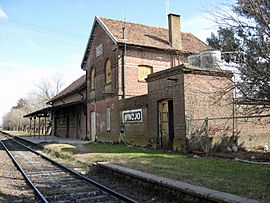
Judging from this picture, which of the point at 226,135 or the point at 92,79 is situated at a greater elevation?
the point at 92,79

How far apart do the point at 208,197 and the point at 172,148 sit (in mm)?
10875

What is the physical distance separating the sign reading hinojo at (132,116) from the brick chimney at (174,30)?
691 centimetres

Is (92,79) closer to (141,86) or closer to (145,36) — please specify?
(145,36)

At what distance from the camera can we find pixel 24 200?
334 inches

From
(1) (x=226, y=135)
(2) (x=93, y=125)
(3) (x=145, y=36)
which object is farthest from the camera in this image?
(2) (x=93, y=125)

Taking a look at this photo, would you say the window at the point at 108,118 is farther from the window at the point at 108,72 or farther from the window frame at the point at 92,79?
the window frame at the point at 92,79

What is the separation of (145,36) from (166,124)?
376 inches

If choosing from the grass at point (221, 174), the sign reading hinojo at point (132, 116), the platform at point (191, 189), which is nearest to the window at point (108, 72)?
→ the sign reading hinojo at point (132, 116)

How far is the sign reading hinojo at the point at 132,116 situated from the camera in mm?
20681

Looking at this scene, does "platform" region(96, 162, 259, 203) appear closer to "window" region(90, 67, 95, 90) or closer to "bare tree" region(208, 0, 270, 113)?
"bare tree" region(208, 0, 270, 113)

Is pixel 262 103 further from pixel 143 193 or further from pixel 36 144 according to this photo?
pixel 36 144

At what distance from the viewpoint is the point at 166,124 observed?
18500 mm

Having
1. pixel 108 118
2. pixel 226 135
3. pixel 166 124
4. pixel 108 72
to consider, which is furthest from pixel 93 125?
pixel 226 135

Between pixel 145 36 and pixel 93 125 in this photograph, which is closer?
pixel 145 36
